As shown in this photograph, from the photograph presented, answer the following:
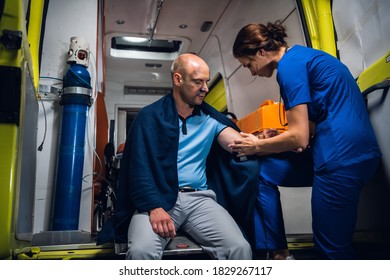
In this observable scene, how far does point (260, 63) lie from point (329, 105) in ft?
1.74

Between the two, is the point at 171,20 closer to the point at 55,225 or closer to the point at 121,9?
the point at 121,9

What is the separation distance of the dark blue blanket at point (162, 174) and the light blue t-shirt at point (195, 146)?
7cm

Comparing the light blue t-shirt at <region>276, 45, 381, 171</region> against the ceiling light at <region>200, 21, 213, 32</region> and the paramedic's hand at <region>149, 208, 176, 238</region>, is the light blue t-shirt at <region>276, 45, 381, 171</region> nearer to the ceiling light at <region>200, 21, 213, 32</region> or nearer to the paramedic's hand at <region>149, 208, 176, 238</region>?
the paramedic's hand at <region>149, 208, 176, 238</region>

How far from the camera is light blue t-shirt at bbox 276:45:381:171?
5.31 feet

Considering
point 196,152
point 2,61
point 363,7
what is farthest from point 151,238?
point 363,7

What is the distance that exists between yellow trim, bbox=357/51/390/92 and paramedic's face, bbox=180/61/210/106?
1.04 metres

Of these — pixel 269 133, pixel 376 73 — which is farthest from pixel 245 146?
pixel 376 73

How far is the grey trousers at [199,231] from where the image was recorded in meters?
1.51

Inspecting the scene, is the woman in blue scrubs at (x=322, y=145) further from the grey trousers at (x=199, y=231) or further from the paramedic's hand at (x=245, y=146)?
the grey trousers at (x=199, y=231)

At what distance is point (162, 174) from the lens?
178 centimetres

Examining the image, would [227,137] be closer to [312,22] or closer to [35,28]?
[312,22]

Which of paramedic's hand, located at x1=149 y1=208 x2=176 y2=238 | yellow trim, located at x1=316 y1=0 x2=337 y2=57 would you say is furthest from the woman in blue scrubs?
yellow trim, located at x1=316 y1=0 x2=337 y2=57

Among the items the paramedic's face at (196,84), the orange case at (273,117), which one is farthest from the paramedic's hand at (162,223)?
the orange case at (273,117)

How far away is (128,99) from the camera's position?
651 cm
